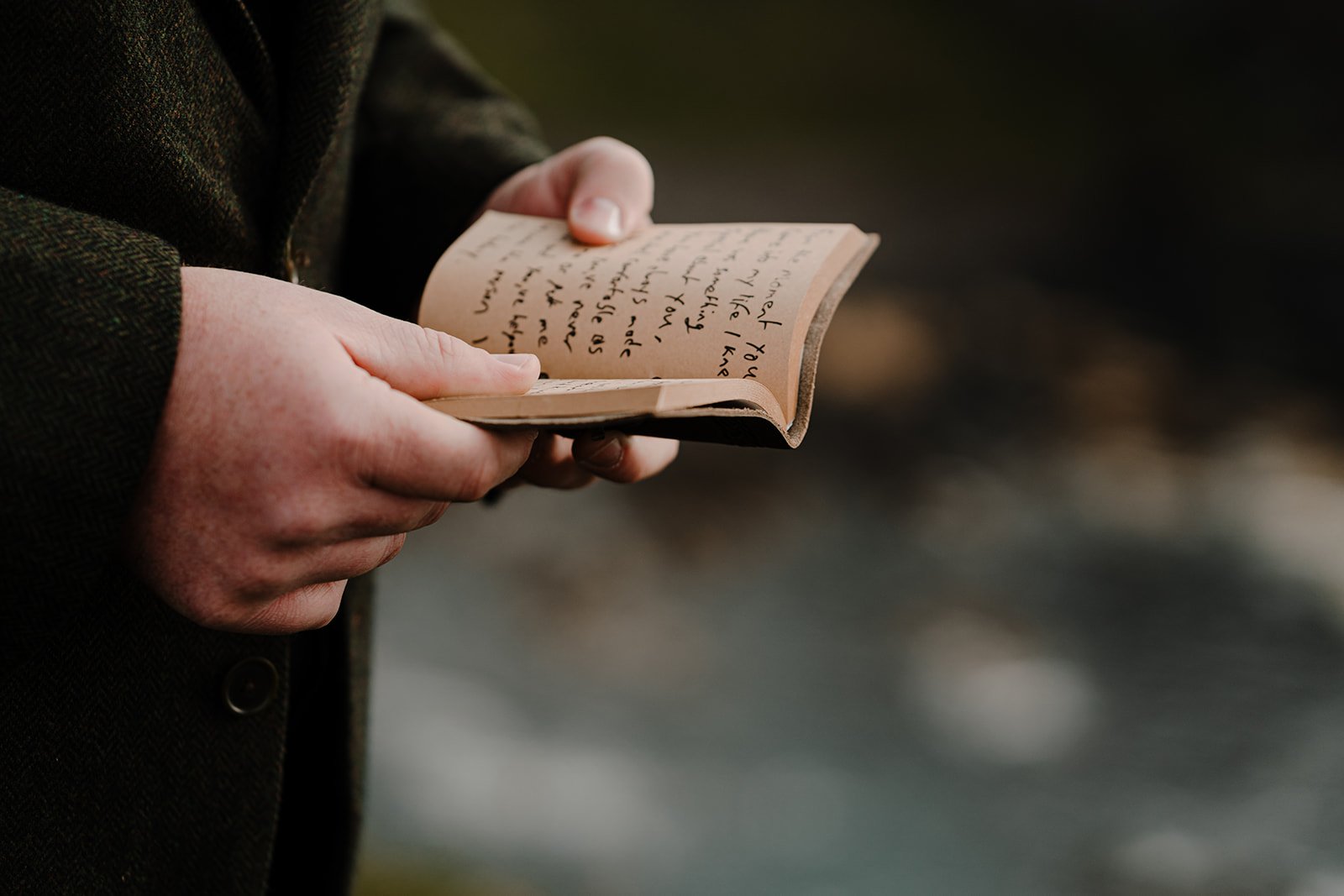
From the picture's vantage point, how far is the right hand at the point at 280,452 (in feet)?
1.22

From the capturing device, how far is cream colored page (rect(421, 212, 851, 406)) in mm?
513

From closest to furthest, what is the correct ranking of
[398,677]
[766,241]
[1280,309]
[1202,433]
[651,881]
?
[766,241] → [651,881] → [398,677] → [1202,433] → [1280,309]

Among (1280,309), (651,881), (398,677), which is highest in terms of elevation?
(1280,309)

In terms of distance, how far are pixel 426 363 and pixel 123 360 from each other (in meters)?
0.11

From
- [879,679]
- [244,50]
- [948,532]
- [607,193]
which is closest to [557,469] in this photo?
[607,193]

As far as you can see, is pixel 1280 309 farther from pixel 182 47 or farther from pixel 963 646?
pixel 182 47

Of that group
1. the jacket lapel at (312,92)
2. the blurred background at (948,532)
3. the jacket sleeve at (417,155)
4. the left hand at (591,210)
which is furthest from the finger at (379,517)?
the blurred background at (948,532)

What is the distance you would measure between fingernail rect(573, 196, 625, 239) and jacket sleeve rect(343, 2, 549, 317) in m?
0.15

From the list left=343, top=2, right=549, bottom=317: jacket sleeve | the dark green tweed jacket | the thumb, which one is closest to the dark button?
the dark green tweed jacket

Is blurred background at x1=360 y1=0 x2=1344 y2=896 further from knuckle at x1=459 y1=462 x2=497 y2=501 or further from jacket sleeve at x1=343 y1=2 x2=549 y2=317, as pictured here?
knuckle at x1=459 y1=462 x2=497 y2=501

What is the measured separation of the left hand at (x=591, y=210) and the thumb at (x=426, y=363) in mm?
77

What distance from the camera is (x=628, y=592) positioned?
2064mm

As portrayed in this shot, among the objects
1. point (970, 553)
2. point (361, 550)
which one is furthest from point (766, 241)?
point (970, 553)

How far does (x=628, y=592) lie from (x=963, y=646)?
0.68 m
